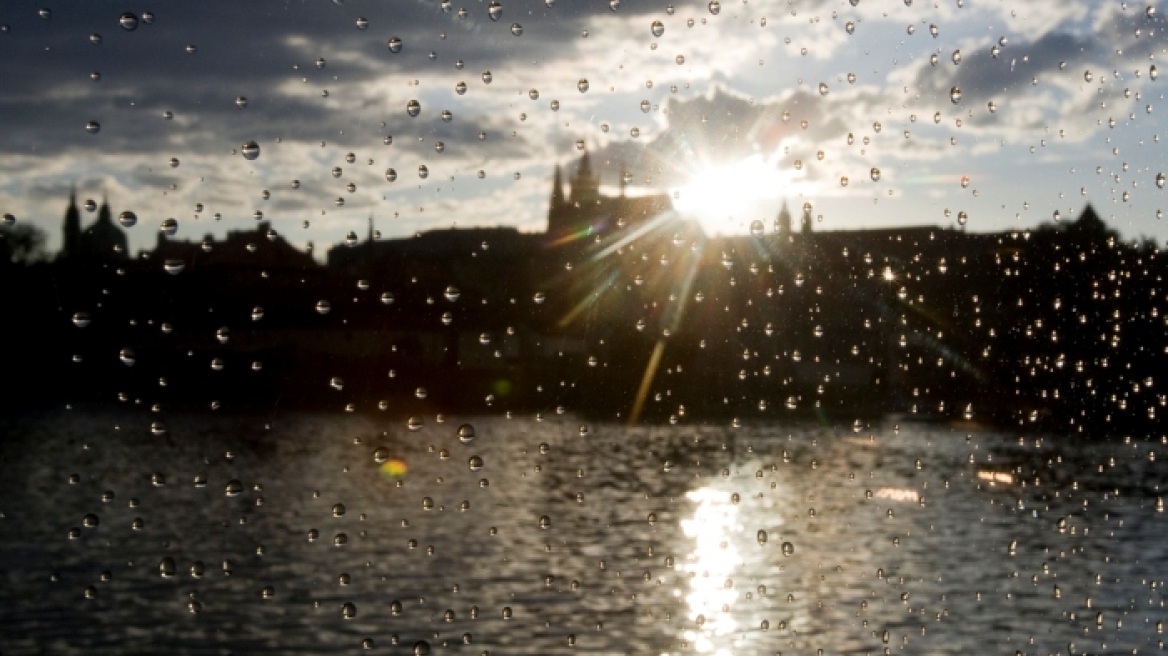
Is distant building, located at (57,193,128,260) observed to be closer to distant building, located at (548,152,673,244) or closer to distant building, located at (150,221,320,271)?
distant building, located at (150,221,320,271)

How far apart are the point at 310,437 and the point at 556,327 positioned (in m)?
25.4

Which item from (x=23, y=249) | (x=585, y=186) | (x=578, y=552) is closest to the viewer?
(x=585, y=186)

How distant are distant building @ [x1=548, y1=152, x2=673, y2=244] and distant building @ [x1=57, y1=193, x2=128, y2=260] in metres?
2.43

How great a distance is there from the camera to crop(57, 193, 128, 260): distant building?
7.65 metres

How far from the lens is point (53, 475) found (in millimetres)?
24219

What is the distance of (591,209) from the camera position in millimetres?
9242

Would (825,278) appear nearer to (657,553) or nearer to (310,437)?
(657,553)

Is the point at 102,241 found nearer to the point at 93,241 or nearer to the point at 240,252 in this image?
the point at 93,241

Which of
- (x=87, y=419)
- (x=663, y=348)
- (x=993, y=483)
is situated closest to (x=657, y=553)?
(x=663, y=348)

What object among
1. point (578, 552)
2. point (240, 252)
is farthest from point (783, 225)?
point (578, 552)

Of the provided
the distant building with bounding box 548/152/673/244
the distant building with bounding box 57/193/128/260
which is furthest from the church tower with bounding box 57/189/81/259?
the distant building with bounding box 548/152/673/244

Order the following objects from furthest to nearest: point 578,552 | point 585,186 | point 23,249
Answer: point 578,552 → point 23,249 → point 585,186

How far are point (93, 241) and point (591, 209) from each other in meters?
3.13

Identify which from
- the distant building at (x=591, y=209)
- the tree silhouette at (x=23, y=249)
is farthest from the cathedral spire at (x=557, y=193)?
the tree silhouette at (x=23, y=249)
